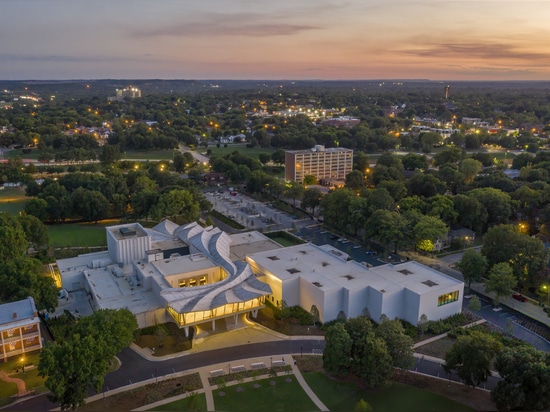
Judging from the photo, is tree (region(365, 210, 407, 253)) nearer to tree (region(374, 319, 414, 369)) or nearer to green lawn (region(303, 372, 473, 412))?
tree (region(374, 319, 414, 369))

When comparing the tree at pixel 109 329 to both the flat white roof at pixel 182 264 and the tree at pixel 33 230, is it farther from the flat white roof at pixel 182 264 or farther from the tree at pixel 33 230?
the tree at pixel 33 230

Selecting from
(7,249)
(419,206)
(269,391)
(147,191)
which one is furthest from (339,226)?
(7,249)

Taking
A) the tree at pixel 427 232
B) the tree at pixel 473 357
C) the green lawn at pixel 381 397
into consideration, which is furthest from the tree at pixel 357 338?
the tree at pixel 427 232

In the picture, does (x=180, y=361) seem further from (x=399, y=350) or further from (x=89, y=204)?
(x=89, y=204)

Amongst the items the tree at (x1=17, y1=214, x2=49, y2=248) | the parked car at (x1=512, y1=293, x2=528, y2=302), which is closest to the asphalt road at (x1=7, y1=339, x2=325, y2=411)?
the parked car at (x1=512, y1=293, x2=528, y2=302)

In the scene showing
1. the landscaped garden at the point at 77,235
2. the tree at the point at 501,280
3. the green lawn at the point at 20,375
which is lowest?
the green lawn at the point at 20,375

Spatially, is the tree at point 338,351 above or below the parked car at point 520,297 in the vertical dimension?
Answer: above

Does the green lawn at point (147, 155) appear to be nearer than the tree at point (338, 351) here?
No
